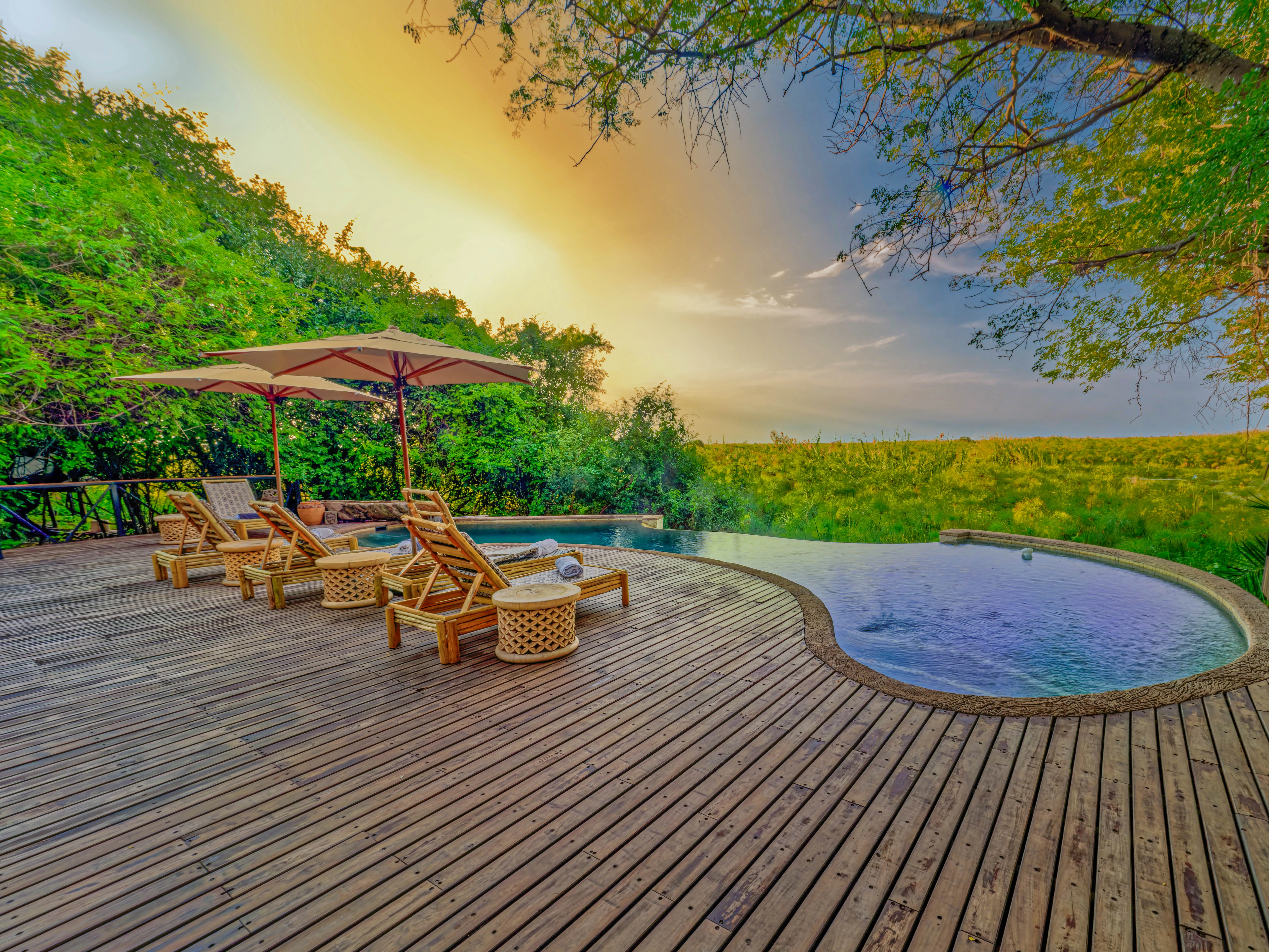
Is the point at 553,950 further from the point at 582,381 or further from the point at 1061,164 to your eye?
the point at 582,381

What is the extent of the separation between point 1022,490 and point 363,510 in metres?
14.9

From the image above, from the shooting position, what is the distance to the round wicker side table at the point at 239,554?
15.7 feet

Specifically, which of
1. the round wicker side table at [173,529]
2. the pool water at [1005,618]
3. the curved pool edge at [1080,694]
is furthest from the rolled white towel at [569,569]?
the round wicker side table at [173,529]

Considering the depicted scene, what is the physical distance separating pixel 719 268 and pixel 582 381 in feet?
22.8

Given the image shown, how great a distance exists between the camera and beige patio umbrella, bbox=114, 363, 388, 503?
244 inches

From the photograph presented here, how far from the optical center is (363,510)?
1015 cm

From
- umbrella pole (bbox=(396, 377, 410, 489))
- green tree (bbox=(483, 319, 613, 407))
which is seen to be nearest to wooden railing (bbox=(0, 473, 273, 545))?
umbrella pole (bbox=(396, 377, 410, 489))

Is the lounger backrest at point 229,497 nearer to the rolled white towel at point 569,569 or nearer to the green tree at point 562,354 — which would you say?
the rolled white towel at point 569,569

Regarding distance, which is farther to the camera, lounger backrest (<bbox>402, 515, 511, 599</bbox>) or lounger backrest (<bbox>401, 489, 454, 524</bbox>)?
lounger backrest (<bbox>401, 489, 454, 524</bbox>)

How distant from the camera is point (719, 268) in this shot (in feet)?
45.1

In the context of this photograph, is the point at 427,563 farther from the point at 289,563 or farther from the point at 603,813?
the point at 603,813

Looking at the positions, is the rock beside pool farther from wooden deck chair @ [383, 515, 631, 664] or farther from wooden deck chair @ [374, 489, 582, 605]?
wooden deck chair @ [383, 515, 631, 664]

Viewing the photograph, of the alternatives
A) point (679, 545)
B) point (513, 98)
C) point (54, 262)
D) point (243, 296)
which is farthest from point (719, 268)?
point (54, 262)

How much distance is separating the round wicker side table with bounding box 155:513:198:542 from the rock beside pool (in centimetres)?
268
